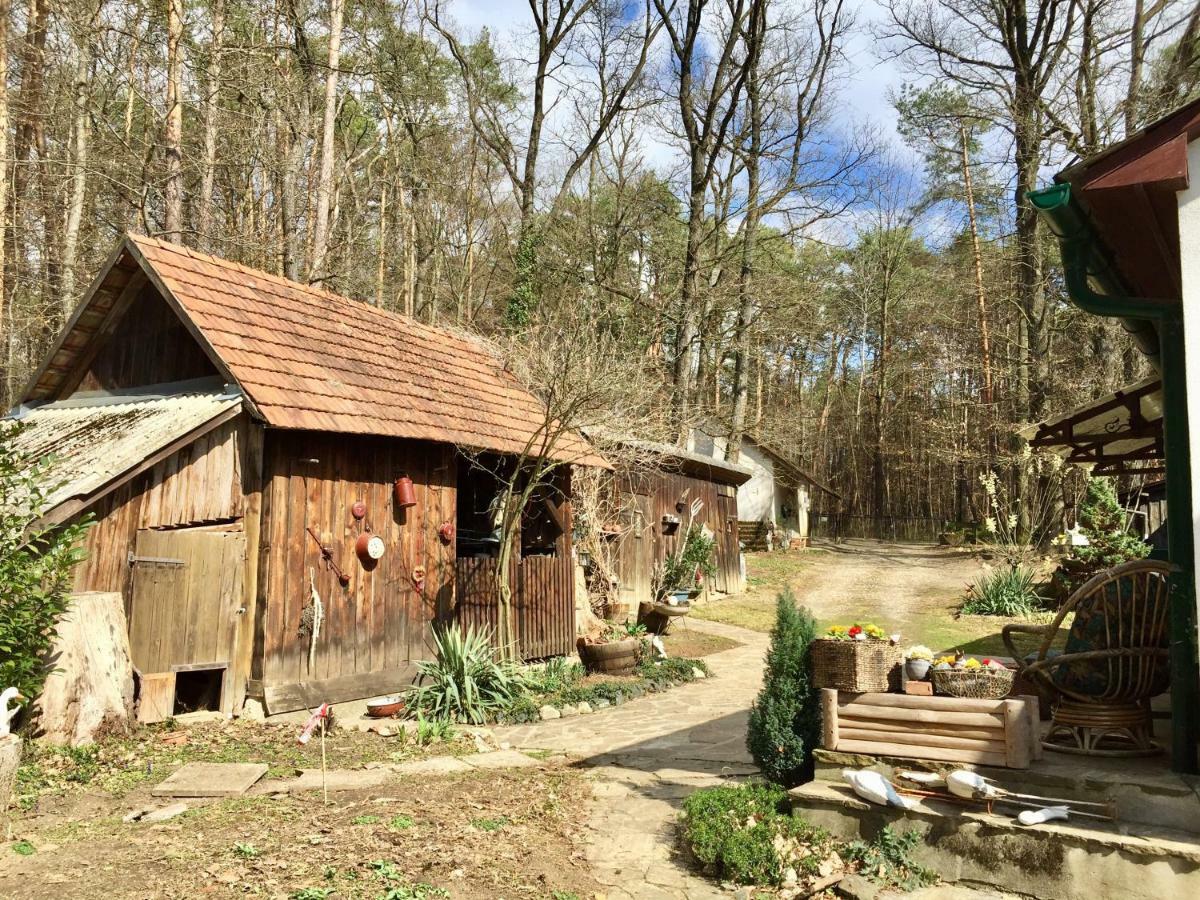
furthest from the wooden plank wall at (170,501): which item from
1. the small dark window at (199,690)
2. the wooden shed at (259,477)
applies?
the small dark window at (199,690)

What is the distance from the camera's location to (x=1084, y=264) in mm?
5277

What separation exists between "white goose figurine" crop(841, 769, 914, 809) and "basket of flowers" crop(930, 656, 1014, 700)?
720 millimetres

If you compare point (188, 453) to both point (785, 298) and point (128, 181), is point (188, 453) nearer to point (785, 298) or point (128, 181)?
point (128, 181)

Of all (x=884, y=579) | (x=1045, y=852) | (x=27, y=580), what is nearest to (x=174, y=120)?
(x=27, y=580)

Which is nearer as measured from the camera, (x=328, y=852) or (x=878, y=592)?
(x=328, y=852)

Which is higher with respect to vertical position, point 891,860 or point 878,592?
point 878,592

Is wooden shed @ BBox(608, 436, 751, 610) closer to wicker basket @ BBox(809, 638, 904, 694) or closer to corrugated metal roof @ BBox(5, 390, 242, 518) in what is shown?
corrugated metal roof @ BBox(5, 390, 242, 518)

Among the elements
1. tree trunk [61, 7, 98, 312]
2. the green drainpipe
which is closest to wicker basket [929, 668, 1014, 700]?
the green drainpipe

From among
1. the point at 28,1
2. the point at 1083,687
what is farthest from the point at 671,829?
the point at 28,1

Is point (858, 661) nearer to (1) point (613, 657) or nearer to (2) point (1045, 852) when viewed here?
(2) point (1045, 852)

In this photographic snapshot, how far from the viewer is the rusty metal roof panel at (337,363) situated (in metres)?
9.23

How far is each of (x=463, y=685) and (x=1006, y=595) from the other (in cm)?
1137

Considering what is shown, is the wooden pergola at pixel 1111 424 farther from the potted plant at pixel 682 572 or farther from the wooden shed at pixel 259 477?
the potted plant at pixel 682 572

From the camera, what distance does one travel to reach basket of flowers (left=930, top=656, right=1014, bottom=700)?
16.9ft
